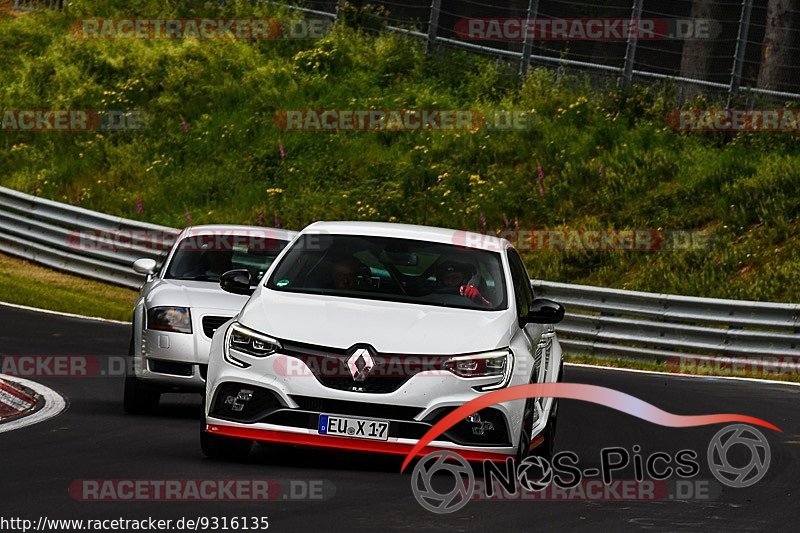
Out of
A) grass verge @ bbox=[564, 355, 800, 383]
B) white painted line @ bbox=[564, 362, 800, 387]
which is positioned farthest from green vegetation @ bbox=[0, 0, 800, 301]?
white painted line @ bbox=[564, 362, 800, 387]

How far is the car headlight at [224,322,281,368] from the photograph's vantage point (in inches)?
380

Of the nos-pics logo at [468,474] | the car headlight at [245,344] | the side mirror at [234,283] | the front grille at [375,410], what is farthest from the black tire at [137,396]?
the front grille at [375,410]

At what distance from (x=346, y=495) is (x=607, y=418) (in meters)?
5.61

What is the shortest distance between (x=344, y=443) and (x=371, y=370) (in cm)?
45

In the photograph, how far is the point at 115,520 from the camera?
306 inches

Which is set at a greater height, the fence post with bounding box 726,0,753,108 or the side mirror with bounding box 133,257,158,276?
the fence post with bounding box 726,0,753,108

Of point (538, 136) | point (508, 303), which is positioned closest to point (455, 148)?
point (538, 136)

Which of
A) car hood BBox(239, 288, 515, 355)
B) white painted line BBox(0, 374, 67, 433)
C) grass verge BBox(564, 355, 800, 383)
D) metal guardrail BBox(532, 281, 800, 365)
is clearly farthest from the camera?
metal guardrail BBox(532, 281, 800, 365)

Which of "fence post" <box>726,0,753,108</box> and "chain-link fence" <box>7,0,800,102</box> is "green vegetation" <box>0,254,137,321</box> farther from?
"fence post" <box>726,0,753,108</box>

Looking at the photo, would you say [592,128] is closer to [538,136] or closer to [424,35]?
[538,136]

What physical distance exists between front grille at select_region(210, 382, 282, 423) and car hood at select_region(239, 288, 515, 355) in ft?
1.16

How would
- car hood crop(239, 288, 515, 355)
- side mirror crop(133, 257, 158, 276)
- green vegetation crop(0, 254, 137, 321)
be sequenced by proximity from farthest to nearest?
green vegetation crop(0, 254, 137, 321) → side mirror crop(133, 257, 158, 276) → car hood crop(239, 288, 515, 355)

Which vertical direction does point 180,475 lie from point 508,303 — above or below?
below

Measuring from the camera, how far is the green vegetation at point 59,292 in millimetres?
23578
